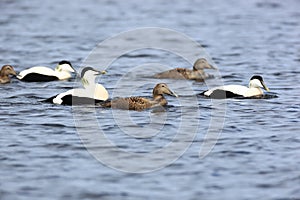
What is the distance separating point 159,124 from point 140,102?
1013 millimetres

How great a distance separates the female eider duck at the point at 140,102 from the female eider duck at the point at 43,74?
279cm

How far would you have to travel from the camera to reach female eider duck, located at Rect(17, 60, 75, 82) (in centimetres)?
1527

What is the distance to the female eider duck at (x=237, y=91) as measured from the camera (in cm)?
1363

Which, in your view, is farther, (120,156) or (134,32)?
(134,32)

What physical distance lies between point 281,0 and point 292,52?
9616 mm

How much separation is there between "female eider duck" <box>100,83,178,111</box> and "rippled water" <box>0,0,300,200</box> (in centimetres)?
19

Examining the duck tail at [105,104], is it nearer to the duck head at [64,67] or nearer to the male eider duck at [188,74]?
the male eider duck at [188,74]

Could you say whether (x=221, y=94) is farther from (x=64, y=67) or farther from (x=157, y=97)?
(x=64, y=67)

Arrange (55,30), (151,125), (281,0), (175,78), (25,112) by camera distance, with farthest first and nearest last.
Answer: (281,0)
(55,30)
(175,78)
(25,112)
(151,125)

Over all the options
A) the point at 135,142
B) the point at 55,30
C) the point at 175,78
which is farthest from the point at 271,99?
the point at 55,30

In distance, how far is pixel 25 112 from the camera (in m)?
12.5

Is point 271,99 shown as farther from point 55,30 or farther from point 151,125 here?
point 55,30

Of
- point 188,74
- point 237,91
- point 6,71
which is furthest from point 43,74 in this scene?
point 237,91

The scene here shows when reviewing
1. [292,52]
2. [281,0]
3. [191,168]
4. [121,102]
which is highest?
[281,0]
